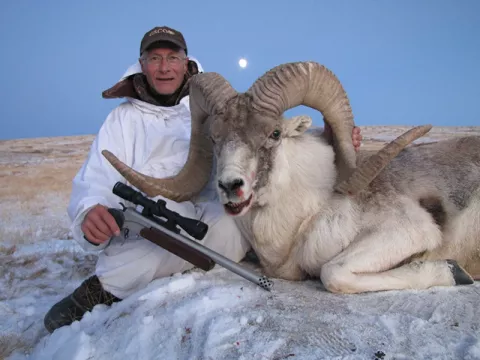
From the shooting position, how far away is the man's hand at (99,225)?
5070 mm

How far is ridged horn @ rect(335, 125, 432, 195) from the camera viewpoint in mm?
4895

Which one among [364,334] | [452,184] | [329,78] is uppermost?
[329,78]

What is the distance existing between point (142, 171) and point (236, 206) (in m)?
2.35

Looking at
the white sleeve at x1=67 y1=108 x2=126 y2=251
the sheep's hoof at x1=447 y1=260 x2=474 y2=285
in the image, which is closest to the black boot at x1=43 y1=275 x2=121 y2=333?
the white sleeve at x1=67 y1=108 x2=126 y2=251

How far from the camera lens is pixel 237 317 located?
3.88 m

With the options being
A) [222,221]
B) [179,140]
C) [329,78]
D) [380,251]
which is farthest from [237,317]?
[179,140]

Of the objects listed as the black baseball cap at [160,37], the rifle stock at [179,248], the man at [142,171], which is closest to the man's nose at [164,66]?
the man at [142,171]

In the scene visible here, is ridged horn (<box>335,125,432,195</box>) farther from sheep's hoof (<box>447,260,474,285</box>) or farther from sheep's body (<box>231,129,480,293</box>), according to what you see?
sheep's hoof (<box>447,260,474,285</box>)

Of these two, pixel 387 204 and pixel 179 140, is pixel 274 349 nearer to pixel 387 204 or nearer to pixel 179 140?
pixel 387 204

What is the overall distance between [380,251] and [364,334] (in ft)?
5.08

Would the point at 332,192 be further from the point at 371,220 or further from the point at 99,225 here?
the point at 99,225

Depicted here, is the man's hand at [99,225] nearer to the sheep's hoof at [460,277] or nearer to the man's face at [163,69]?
the man's face at [163,69]

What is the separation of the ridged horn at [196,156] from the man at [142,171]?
29 centimetres

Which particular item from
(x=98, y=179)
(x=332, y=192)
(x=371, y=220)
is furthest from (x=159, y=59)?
(x=371, y=220)
